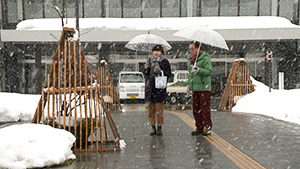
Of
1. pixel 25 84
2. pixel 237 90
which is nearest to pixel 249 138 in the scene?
pixel 237 90

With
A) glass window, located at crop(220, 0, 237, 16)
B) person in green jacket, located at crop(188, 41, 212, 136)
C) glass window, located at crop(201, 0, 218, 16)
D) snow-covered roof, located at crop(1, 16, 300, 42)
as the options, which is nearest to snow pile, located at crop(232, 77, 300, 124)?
person in green jacket, located at crop(188, 41, 212, 136)

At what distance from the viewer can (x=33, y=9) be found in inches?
976

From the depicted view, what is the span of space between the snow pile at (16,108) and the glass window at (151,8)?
16.1 metres

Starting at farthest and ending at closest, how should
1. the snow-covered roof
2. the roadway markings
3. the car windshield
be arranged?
the snow-covered roof < the car windshield < the roadway markings

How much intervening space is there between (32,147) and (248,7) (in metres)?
23.6

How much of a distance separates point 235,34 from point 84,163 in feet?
56.9

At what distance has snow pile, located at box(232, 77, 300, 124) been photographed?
9156mm

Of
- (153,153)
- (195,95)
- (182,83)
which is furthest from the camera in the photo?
(182,83)

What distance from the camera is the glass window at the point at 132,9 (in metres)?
25.1

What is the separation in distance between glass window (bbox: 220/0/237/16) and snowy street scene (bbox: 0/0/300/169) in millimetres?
73

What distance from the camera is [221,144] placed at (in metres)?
5.89

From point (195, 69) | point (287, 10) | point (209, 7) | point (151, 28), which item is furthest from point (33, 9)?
point (195, 69)

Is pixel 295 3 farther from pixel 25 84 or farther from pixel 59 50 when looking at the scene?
pixel 59 50

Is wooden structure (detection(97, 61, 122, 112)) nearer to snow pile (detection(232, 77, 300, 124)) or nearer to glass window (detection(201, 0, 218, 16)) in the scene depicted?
snow pile (detection(232, 77, 300, 124))
